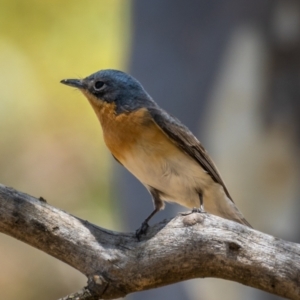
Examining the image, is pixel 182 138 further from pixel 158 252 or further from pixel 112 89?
pixel 158 252

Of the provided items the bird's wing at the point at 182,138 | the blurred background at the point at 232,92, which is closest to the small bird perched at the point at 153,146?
the bird's wing at the point at 182,138

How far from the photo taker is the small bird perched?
416cm

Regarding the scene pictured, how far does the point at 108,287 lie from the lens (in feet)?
10.5

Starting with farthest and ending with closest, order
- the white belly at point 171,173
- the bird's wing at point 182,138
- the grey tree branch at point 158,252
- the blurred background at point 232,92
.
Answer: the blurred background at point 232,92
the bird's wing at point 182,138
the white belly at point 171,173
the grey tree branch at point 158,252

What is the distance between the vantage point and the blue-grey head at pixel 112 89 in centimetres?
454

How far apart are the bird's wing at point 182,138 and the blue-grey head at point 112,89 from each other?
22cm

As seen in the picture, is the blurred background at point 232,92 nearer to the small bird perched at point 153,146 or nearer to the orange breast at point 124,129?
the small bird perched at point 153,146

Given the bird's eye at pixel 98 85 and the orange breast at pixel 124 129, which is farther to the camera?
the bird's eye at pixel 98 85

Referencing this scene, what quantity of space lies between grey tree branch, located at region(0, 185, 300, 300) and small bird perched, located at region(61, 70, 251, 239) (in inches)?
28.5

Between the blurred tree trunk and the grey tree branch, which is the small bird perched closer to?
the grey tree branch

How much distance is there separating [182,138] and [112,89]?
0.68 meters

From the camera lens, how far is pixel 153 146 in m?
4.16

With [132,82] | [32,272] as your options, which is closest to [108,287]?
[132,82]

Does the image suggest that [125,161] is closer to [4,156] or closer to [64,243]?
[64,243]
